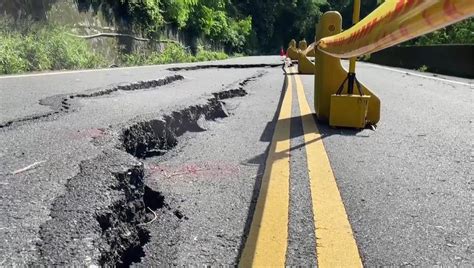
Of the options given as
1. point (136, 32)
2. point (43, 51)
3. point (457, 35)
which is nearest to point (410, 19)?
point (43, 51)

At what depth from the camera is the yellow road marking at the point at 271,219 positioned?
212 cm

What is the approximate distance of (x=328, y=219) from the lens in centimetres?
255

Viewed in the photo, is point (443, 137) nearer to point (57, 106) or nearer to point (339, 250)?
point (339, 250)

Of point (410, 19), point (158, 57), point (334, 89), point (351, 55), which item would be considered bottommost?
point (158, 57)

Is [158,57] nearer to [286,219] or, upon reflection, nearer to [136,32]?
[136,32]

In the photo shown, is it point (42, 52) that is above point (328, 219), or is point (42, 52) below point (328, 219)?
above

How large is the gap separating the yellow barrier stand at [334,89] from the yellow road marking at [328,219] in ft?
3.73

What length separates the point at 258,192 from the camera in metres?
3.02

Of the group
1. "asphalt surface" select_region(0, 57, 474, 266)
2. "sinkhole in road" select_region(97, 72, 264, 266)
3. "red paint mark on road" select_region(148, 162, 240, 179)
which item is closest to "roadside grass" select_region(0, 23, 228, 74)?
"asphalt surface" select_region(0, 57, 474, 266)

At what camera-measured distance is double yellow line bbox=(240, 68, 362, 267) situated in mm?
2119

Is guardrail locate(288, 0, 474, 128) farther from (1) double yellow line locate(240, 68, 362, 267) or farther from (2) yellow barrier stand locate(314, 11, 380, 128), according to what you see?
(1) double yellow line locate(240, 68, 362, 267)

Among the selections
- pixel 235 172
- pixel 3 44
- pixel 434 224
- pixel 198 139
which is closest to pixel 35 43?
pixel 3 44

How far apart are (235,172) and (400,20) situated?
177 centimetres

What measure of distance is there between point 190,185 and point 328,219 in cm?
99
